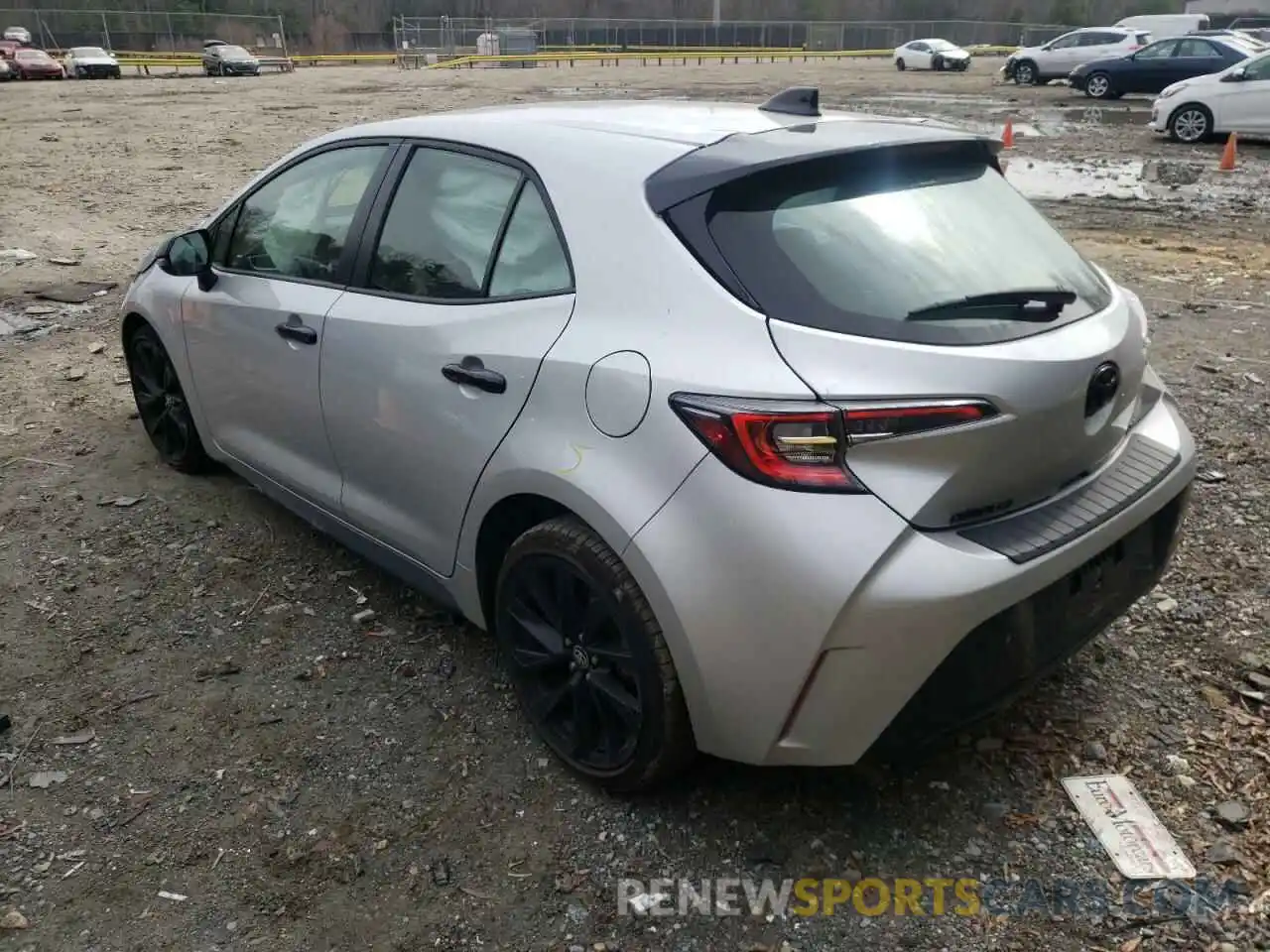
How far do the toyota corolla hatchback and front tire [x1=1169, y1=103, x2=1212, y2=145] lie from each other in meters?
16.7

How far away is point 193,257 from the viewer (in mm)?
3900

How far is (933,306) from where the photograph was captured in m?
2.28

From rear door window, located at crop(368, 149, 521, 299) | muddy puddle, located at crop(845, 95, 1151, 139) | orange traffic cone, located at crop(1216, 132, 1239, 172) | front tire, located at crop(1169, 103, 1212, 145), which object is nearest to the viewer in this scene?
rear door window, located at crop(368, 149, 521, 299)

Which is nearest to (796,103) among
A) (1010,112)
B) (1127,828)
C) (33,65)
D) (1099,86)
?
(1127,828)

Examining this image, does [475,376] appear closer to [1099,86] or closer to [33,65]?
[1099,86]

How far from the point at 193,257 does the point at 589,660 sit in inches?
97.1

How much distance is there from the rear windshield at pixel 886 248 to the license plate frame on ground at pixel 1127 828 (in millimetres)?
1263

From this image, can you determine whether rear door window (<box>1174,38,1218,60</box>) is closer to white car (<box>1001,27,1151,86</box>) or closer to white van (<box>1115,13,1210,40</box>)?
white car (<box>1001,27,1151,86</box>)

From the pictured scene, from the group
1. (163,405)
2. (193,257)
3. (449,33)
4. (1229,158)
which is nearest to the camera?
(193,257)

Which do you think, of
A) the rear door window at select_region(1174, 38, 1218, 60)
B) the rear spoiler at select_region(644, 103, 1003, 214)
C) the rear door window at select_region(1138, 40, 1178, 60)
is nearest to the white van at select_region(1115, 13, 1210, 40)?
the rear door window at select_region(1138, 40, 1178, 60)

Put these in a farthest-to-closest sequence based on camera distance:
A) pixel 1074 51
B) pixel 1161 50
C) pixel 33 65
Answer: pixel 33 65 → pixel 1074 51 → pixel 1161 50

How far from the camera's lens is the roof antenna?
297 cm

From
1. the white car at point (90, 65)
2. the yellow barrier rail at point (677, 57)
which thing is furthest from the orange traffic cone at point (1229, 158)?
the yellow barrier rail at point (677, 57)

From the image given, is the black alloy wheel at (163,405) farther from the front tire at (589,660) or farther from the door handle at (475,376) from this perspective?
the front tire at (589,660)
